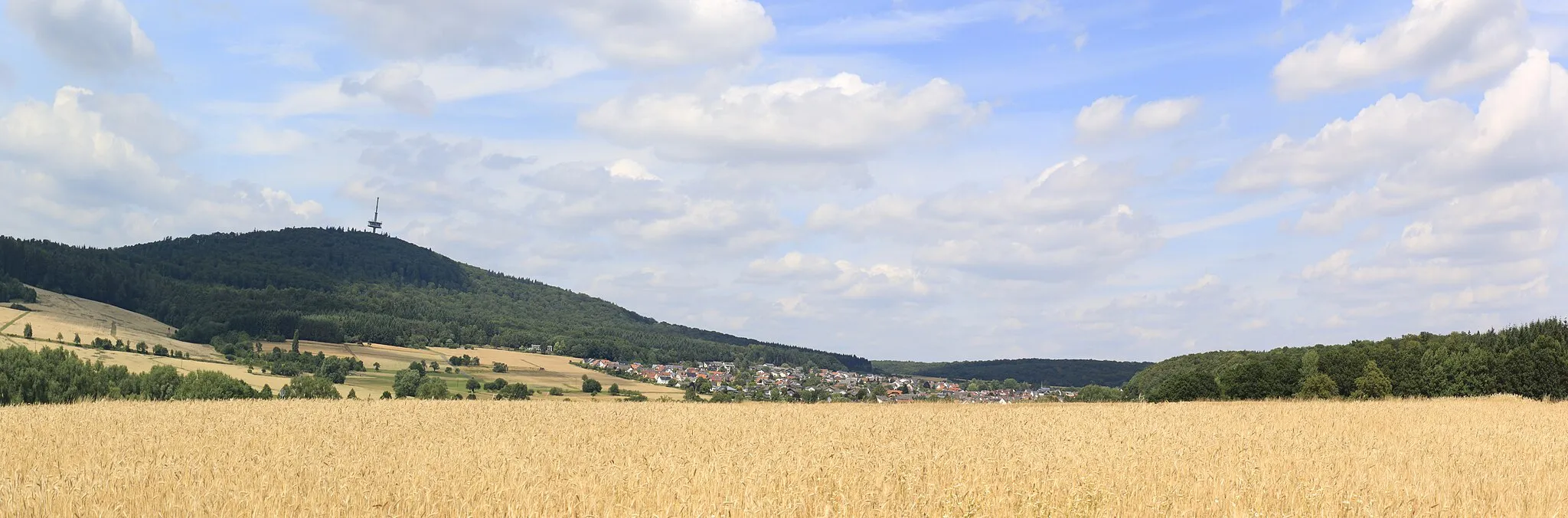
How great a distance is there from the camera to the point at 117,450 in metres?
15.0

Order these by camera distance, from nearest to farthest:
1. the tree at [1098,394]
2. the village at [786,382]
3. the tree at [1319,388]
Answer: the tree at [1319,388] → the tree at [1098,394] → the village at [786,382]

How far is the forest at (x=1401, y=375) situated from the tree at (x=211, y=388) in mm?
55742

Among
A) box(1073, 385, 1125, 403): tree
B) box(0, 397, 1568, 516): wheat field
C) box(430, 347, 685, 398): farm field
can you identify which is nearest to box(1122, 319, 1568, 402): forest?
box(1073, 385, 1125, 403): tree

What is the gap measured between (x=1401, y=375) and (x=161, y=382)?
277 feet

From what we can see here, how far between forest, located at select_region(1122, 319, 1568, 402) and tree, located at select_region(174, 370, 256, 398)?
2195 inches

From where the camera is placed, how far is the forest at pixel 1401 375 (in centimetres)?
5619

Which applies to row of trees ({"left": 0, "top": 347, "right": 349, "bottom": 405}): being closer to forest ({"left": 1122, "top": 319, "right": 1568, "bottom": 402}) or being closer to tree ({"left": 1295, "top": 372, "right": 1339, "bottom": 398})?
forest ({"left": 1122, "top": 319, "right": 1568, "bottom": 402})

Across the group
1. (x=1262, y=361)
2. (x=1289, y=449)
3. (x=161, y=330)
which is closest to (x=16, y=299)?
(x=161, y=330)

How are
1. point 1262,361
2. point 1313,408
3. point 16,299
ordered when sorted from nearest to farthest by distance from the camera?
point 1313,408, point 1262,361, point 16,299

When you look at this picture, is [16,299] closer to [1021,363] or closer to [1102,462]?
[1021,363]

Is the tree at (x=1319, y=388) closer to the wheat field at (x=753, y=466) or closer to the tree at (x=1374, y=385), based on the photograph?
the tree at (x=1374, y=385)

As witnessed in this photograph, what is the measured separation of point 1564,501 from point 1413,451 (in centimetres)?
545

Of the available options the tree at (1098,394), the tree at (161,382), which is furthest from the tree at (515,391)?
the tree at (1098,394)

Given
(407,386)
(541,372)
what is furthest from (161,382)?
(541,372)
